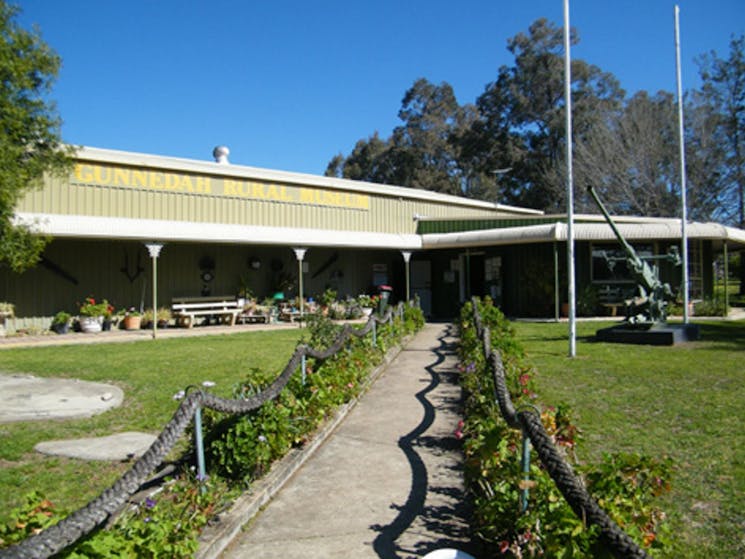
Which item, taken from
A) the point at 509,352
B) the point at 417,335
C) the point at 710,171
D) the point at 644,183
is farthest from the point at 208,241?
the point at 710,171

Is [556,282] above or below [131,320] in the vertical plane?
above

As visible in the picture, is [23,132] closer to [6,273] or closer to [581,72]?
[6,273]

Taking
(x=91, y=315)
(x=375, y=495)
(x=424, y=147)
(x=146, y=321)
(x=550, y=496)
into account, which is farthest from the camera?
(x=424, y=147)

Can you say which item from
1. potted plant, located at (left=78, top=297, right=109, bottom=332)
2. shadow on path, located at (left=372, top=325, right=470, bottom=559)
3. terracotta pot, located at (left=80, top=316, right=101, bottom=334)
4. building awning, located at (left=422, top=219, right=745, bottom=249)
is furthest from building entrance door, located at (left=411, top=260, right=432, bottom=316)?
shadow on path, located at (left=372, top=325, right=470, bottom=559)

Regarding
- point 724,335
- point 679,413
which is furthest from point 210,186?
point 679,413

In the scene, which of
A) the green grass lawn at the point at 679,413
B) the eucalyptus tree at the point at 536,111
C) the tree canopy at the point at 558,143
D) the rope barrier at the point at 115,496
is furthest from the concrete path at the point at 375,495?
the eucalyptus tree at the point at 536,111

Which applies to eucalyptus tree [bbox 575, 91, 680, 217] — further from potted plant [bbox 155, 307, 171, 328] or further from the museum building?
potted plant [bbox 155, 307, 171, 328]

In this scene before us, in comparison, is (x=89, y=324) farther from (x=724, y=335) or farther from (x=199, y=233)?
(x=724, y=335)

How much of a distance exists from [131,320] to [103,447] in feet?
40.2

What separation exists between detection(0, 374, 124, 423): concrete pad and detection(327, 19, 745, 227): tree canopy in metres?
30.9

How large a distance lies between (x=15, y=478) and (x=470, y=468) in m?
3.66

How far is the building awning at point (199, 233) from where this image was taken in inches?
573

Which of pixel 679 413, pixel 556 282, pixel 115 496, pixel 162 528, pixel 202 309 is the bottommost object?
pixel 679 413

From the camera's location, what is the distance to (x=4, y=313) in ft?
49.2
